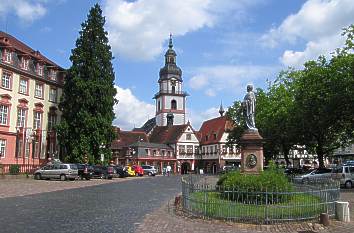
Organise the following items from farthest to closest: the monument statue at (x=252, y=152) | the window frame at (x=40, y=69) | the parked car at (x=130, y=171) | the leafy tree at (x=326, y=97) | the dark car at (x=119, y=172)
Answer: the parked car at (x=130, y=171)
the window frame at (x=40, y=69)
the dark car at (x=119, y=172)
the leafy tree at (x=326, y=97)
the monument statue at (x=252, y=152)

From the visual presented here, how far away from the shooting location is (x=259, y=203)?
15164 millimetres

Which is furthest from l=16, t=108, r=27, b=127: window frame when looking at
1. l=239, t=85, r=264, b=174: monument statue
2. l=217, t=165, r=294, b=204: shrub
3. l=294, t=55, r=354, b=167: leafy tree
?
l=217, t=165, r=294, b=204: shrub

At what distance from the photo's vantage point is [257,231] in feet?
44.1

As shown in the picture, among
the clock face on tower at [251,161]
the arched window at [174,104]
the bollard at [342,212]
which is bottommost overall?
the bollard at [342,212]

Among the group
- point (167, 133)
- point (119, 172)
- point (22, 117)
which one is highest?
point (167, 133)

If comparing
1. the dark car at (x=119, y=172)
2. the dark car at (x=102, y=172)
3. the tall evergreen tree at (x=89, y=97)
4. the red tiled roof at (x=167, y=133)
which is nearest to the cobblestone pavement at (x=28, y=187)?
the dark car at (x=102, y=172)

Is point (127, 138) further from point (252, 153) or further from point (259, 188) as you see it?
point (259, 188)

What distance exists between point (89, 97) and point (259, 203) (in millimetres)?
40832

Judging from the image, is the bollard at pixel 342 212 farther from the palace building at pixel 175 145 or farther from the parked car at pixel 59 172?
the palace building at pixel 175 145

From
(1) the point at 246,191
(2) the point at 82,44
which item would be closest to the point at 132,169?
(2) the point at 82,44

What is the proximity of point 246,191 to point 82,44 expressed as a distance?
4451cm

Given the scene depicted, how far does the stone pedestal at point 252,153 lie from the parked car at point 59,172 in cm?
2565

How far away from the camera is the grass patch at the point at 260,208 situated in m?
14.3

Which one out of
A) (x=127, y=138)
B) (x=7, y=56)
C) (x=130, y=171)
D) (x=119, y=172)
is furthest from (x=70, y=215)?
(x=127, y=138)
